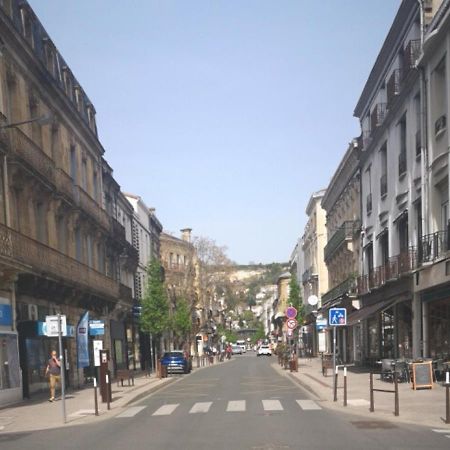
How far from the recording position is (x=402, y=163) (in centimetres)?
2864

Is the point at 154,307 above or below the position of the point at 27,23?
below

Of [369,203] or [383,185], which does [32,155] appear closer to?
[383,185]

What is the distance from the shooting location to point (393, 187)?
30.8 m

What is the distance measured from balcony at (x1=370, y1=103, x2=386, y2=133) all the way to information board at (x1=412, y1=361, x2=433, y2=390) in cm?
1398

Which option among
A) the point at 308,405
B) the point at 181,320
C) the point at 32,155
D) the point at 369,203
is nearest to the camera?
the point at 308,405

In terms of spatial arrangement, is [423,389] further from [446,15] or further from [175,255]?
[175,255]

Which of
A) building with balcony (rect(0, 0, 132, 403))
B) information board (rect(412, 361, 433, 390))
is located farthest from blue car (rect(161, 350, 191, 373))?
information board (rect(412, 361, 433, 390))

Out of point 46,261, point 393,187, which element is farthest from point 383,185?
point 46,261

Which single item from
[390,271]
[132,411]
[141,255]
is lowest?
[132,411]

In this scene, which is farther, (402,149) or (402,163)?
(402,149)

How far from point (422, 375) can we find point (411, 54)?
1178cm

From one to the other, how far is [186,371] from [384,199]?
56.4 ft

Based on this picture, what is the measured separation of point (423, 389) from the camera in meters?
21.3

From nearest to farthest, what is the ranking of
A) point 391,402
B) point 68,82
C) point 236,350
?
1. point 391,402
2. point 68,82
3. point 236,350
